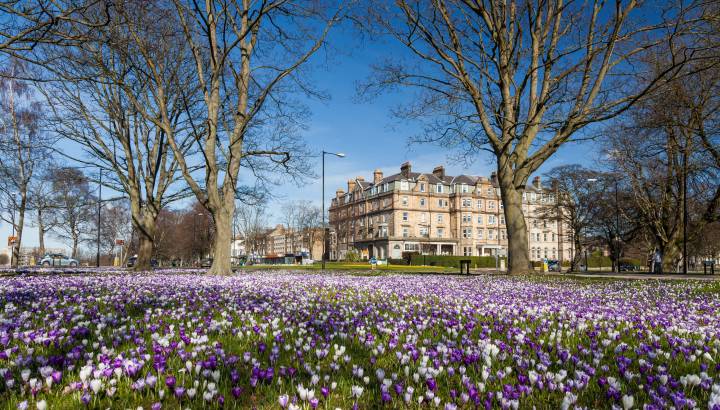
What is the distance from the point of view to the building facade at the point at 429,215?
87.1 m

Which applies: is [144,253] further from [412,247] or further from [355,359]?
[412,247]

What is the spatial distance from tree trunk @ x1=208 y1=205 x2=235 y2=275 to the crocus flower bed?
10411 mm

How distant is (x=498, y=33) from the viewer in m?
18.2

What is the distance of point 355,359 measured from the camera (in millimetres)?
3838

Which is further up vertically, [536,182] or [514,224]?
[536,182]

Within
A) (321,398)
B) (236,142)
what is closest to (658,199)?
(236,142)

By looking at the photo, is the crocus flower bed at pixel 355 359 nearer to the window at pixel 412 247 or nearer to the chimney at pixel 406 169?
the window at pixel 412 247

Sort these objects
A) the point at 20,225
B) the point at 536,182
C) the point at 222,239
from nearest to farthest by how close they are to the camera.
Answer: the point at 222,239 < the point at 20,225 < the point at 536,182

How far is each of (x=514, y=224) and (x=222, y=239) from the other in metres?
11.9

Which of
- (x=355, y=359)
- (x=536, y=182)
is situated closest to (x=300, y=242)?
(x=536, y=182)

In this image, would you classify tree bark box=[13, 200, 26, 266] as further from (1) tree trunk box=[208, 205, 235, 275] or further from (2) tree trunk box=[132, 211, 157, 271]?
(1) tree trunk box=[208, 205, 235, 275]

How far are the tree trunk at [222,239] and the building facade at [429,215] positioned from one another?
67905 mm

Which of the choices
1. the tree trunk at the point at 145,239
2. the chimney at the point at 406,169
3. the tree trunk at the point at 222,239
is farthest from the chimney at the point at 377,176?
the tree trunk at the point at 222,239

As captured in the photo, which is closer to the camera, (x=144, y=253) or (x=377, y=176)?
(x=144, y=253)
